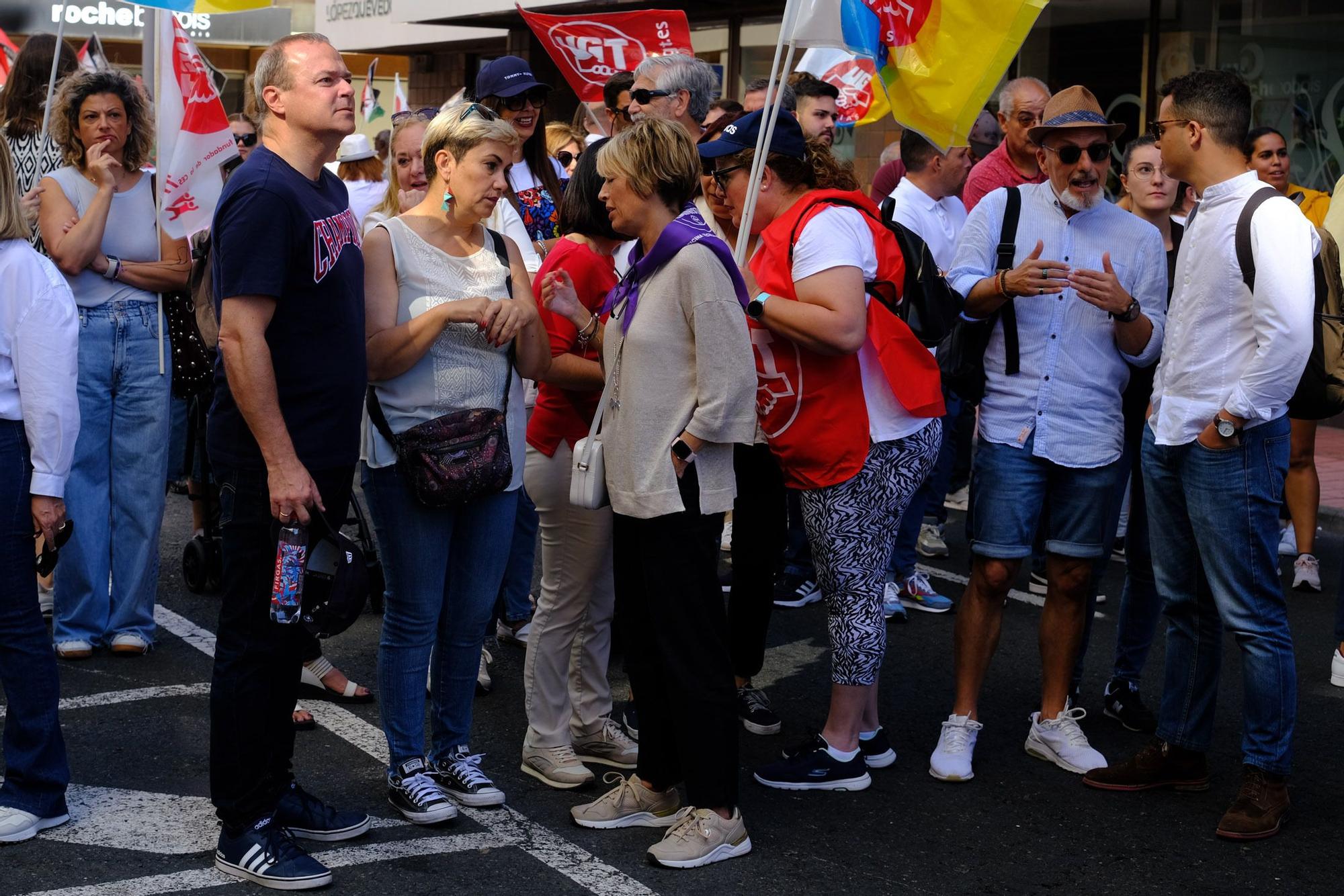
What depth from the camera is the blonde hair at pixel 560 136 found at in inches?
332

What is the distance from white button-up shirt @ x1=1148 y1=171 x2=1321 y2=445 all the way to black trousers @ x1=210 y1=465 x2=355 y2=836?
8.19 ft

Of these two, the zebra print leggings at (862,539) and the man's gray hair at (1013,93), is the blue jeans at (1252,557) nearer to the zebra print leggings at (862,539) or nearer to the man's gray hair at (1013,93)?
the zebra print leggings at (862,539)

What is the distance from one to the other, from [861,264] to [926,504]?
9.96 ft

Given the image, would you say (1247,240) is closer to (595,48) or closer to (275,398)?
(275,398)

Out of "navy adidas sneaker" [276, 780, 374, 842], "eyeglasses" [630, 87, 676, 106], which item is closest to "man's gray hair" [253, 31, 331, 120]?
"navy adidas sneaker" [276, 780, 374, 842]

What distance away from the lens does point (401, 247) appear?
13.6 ft

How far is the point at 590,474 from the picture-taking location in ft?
13.7

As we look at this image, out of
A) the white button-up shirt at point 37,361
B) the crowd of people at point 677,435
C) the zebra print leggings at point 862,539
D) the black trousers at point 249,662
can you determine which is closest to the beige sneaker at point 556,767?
the crowd of people at point 677,435

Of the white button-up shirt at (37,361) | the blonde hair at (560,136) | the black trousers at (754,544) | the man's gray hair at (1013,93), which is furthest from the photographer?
the blonde hair at (560,136)

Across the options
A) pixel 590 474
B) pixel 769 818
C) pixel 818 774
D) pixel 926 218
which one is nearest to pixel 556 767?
pixel 769 818

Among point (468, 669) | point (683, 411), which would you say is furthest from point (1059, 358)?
point (468, 669)

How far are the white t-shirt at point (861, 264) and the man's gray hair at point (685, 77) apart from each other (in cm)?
246

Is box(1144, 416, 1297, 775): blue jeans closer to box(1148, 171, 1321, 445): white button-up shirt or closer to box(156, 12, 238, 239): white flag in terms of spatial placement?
box(1148, 171, 1321, 445): white button-up shirt

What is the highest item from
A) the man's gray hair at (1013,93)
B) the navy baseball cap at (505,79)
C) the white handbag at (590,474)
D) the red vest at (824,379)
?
the man's gray hair at (1013,93)
